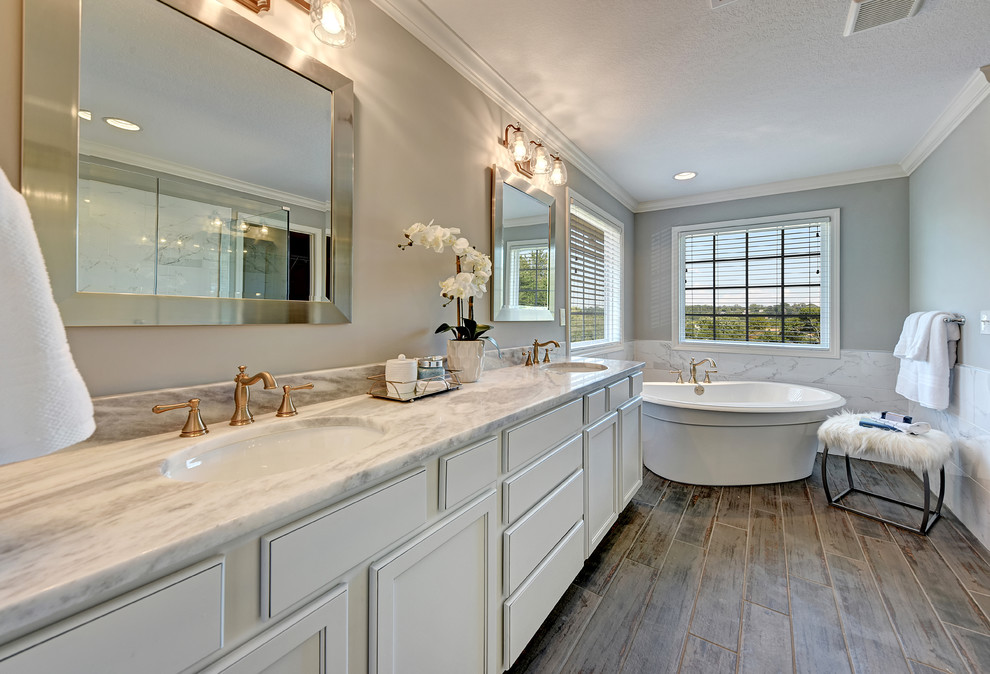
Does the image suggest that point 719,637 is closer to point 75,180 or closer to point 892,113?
point 75,180

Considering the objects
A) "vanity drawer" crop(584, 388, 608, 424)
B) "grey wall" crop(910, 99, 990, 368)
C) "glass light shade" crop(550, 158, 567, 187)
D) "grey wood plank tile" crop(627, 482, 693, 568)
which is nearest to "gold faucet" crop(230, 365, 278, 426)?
"vanity drawer" crop(584, 388, 608, 424)

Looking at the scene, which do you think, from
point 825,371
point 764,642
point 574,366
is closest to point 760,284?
point 825,371

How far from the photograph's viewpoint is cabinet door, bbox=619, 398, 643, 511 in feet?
7.08

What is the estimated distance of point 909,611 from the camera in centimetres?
165

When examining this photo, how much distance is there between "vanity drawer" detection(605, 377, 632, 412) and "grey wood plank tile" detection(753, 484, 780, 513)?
47.6 inches

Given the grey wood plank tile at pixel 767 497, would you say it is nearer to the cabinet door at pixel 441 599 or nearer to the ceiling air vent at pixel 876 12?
the cabinet door at pixel 441 599

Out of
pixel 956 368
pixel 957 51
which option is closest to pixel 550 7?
pixel 957 51

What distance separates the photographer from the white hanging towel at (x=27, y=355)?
0.42 meters

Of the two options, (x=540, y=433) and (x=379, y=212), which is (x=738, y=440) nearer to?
(x=540, y=433)

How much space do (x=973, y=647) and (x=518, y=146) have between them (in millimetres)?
2734

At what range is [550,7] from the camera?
1.64 metres

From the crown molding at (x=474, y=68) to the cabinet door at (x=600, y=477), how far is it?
5.38 feet

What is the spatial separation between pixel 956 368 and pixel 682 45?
253cm

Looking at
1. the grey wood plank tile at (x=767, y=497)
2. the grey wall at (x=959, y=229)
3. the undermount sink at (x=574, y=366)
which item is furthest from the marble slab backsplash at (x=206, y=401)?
the grey wall at (x=959, y=229)
